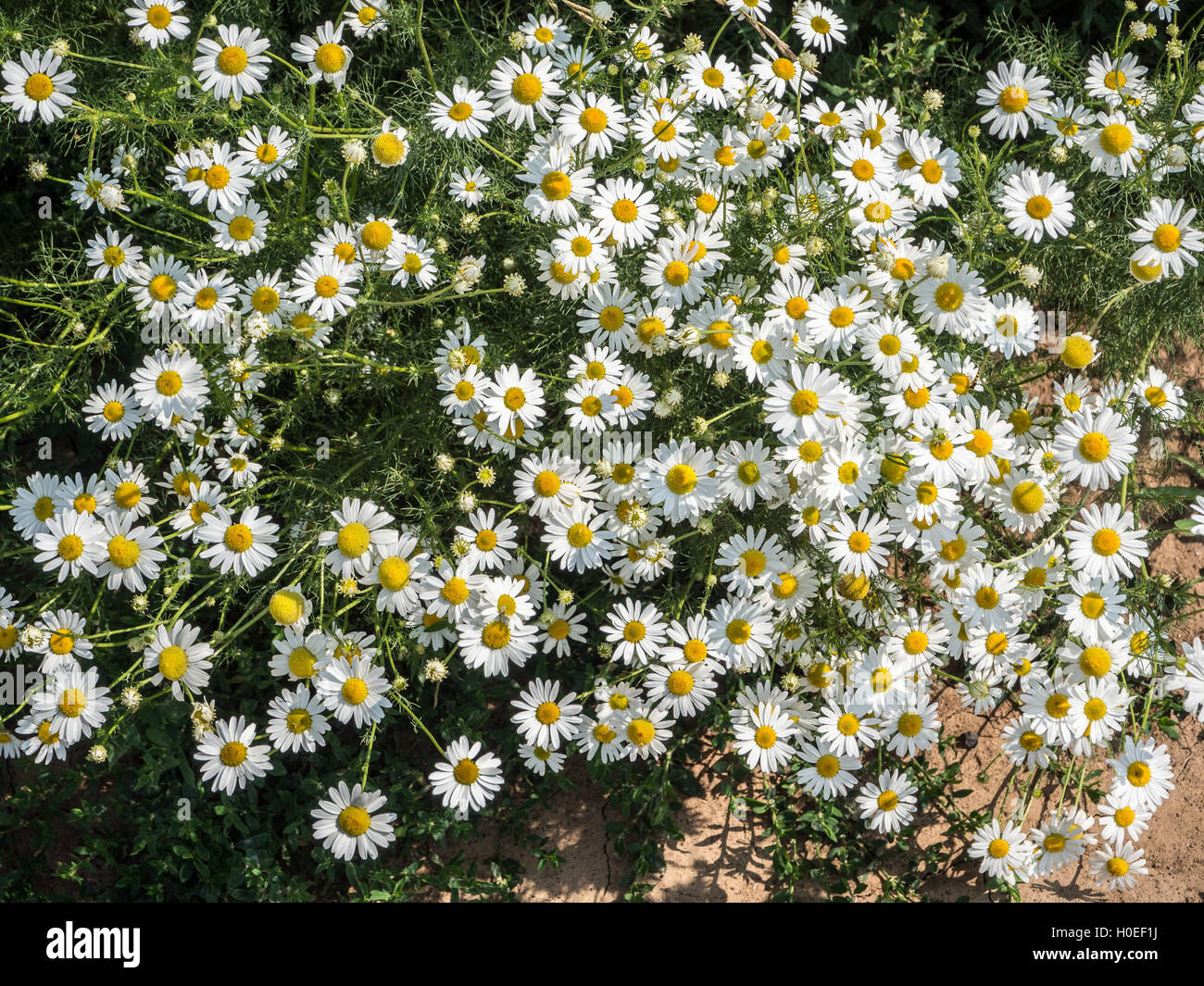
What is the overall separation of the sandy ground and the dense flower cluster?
1.32 feet

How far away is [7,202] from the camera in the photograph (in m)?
3.99

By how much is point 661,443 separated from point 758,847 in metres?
1.70

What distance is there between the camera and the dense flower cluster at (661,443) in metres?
3.15

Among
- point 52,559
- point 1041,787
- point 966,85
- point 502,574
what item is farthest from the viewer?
point 966,85

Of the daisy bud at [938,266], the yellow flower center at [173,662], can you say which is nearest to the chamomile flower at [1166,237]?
the daisy bud at [938,266]

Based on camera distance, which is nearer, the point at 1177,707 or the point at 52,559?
the point at 52,559

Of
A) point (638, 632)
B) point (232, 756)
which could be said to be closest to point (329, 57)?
point (638, 632)

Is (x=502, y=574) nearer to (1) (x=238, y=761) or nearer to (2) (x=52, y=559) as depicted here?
(1) (x=238, y=761)

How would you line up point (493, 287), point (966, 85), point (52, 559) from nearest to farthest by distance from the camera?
point (52, 559), point (493, 287), point (966, 85)

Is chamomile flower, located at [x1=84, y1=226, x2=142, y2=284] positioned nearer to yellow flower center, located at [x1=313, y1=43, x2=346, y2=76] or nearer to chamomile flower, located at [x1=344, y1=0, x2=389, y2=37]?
yellow flower center, located at [x1=313, y1=43, x2=346, y2=76]

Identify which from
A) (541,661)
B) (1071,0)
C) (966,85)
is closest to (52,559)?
(541,661)

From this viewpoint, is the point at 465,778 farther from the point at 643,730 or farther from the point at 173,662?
the point at 173,662

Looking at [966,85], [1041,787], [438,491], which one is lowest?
[1041,787]

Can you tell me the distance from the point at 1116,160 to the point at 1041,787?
2424 millimetres
